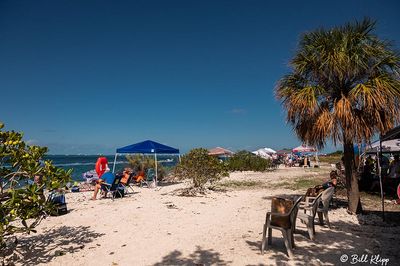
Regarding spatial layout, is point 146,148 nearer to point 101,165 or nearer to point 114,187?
point 101,165

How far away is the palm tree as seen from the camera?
6.85m

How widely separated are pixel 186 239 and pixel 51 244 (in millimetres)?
2587

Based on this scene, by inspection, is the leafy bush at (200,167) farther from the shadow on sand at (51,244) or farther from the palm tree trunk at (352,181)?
the shadow on sand at (51,244)

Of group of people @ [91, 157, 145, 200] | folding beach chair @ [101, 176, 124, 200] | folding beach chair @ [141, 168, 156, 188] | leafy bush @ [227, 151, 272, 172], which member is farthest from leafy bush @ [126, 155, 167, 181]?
leafy bush @ [227, 151, 272, 172]

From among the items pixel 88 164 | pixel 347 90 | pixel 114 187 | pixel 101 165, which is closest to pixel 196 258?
pixel 347 90

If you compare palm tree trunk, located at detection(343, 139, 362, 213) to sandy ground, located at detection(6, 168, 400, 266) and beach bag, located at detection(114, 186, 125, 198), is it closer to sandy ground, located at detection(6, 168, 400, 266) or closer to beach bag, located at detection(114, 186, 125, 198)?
sandy ground, located at detection(6, 168, 400, 266)

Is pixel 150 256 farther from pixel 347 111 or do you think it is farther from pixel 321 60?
pixel 321 60

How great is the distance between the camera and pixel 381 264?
434cm

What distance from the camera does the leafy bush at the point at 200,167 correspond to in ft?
39.3

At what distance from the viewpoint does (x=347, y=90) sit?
7.43 m

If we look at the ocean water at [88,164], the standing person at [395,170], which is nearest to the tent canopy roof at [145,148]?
the ocean water at [88,164]

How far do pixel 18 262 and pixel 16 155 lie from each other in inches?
68.9

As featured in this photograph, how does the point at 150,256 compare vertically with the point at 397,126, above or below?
below

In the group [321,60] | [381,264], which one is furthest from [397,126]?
[381,264]
